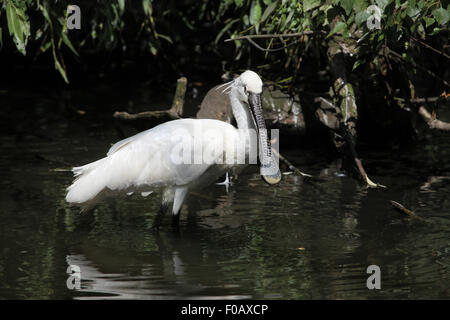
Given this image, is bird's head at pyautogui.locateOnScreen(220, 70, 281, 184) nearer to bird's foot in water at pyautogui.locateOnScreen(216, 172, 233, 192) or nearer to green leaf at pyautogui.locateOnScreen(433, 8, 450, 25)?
bird's foot in water at pyautogui.locateOnScreen(216, 172, 233, 192)

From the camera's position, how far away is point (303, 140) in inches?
360

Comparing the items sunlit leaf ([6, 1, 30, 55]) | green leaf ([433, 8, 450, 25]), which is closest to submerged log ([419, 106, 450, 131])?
green leaf ([433, 8, 450, 25])

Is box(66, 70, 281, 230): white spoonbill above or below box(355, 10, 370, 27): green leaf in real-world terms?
below

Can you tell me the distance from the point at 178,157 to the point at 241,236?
28.6 inches

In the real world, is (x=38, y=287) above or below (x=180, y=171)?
below

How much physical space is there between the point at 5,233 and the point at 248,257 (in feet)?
5.89

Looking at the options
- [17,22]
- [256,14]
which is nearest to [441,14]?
[256,14]

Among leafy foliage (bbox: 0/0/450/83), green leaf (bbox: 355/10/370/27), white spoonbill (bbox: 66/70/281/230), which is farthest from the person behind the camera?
white spoonbill (bbox: 66/70/281/230)

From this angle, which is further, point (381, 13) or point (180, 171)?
point (180, 171)

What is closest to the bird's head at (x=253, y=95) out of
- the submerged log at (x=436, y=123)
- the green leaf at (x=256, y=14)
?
the green leaf at (x=256, y=14)

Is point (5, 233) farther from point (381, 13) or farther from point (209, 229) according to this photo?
point (381, 13)

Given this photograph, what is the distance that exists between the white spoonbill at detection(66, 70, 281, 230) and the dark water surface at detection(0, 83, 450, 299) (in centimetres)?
31

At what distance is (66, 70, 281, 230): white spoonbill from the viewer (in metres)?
6.07

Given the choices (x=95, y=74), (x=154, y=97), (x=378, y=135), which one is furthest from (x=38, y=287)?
(x=95, y=74)
